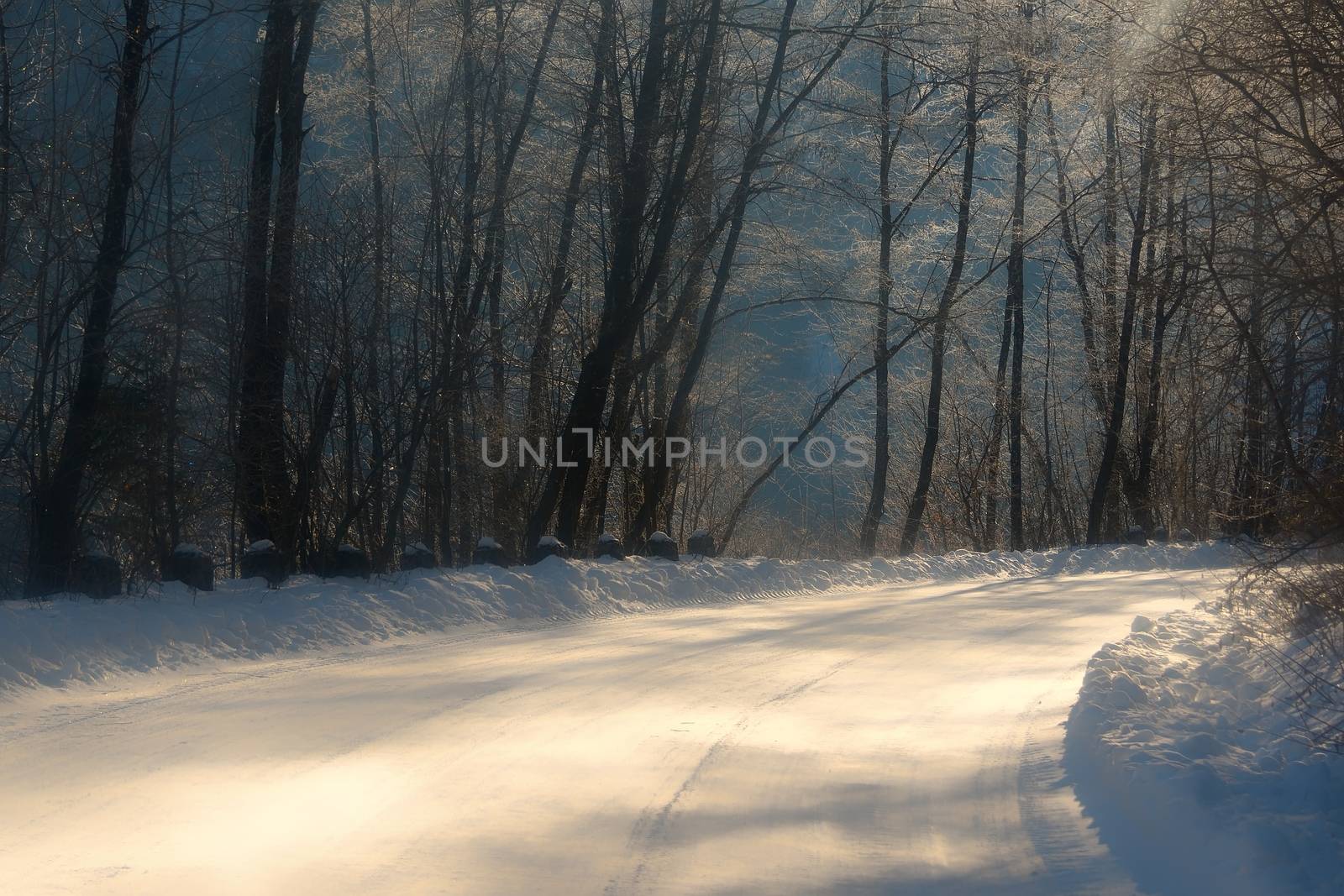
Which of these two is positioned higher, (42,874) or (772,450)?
(772,450)

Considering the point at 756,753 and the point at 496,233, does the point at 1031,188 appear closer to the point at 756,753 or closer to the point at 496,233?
the point at 496,233

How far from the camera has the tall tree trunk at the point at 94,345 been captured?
12.0 metres

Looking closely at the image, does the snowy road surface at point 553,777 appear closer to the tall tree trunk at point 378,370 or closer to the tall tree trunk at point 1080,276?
the tall tree trunk at point 378,370

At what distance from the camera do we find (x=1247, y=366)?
738 cm

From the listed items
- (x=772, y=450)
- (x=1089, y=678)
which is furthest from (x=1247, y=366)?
(x=772, y=450)

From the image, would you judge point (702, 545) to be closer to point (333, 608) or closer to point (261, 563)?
point (261, 563)

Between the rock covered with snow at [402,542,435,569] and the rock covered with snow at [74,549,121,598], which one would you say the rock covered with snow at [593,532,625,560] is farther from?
the rock covered with snow at [74,549,121,598]

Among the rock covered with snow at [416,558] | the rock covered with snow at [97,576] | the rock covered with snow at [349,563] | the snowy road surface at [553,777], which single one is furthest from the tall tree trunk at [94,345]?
the snowy road surface at [553,777]

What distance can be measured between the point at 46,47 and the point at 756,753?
1142cm

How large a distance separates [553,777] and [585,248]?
19746 mm

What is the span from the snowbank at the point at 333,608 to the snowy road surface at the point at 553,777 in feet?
1.54

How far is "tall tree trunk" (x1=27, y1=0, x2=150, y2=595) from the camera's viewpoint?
39.3 ft

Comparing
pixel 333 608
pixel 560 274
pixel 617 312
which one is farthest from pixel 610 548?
pixel 560 274

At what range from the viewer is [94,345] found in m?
12.1
